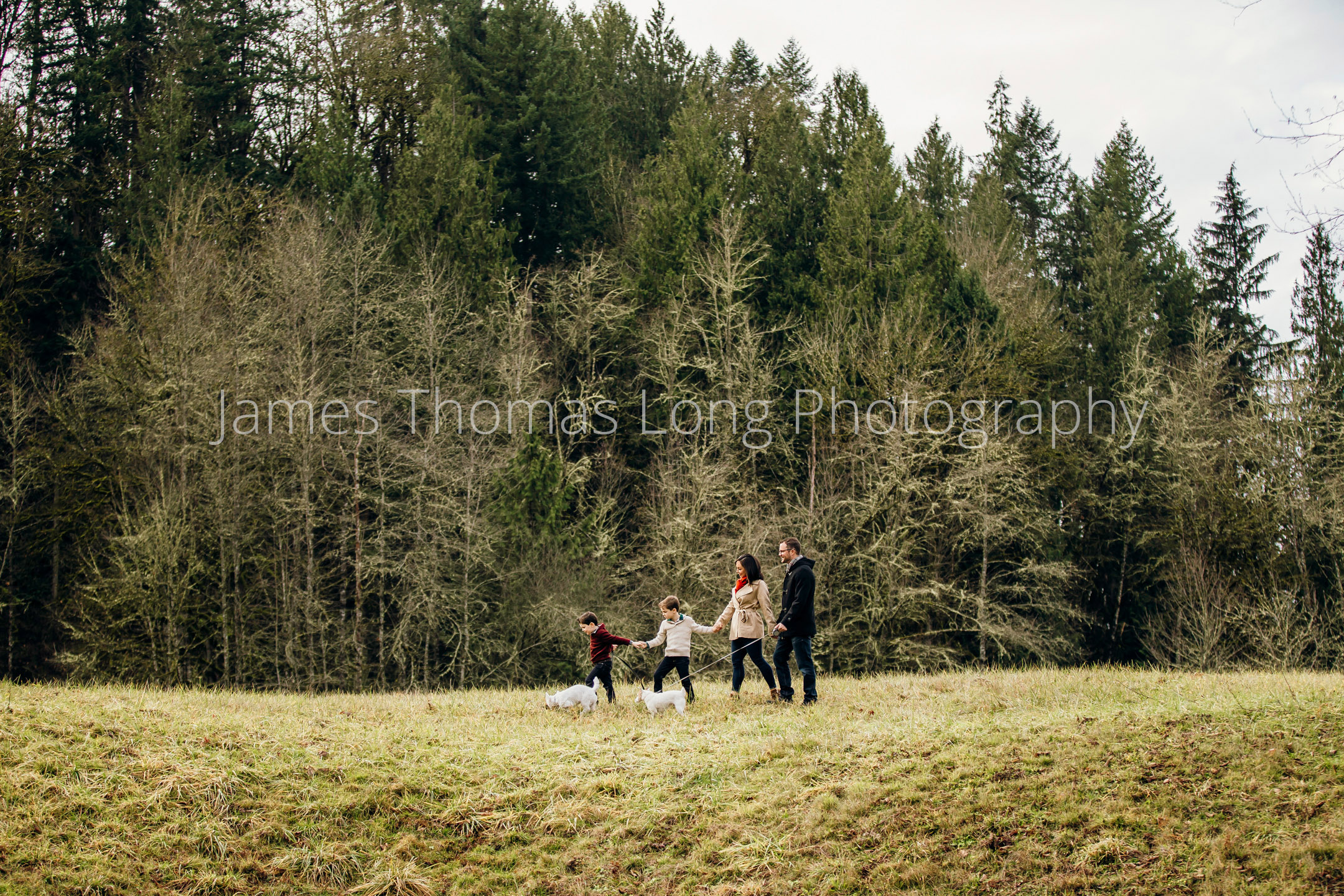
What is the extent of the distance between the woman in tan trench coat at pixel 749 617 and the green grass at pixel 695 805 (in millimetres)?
1272

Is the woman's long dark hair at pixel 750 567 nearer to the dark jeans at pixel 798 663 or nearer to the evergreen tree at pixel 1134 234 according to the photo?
the dark jeans at pixel 798 663

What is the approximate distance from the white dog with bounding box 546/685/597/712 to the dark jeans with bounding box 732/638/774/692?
1750 mm

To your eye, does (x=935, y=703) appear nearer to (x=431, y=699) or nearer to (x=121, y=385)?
(x=431, y=699)

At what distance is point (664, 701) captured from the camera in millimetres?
12086

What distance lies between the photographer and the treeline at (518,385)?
88.1 ft

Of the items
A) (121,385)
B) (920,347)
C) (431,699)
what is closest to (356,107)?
(121,385)

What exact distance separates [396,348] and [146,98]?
15.1 meters

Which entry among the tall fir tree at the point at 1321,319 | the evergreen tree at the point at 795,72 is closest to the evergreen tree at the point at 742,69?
the evergreen tree at the point at 795,72

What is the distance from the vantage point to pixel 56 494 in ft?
92.6

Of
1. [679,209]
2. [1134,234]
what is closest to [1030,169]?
Result: [1134,234]

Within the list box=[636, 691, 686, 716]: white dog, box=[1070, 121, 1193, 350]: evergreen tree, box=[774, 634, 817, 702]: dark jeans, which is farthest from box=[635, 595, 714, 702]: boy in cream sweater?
box=[1070, 121, 1193, 350]: evergreen tree

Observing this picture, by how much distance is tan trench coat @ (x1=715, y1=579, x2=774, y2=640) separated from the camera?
483 inches

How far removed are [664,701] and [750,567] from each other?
1.86m

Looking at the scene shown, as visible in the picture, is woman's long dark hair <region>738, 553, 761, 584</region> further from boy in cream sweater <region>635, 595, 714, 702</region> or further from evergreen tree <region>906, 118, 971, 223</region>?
evergreen tree <region>906, 118, 971, 223</region>
